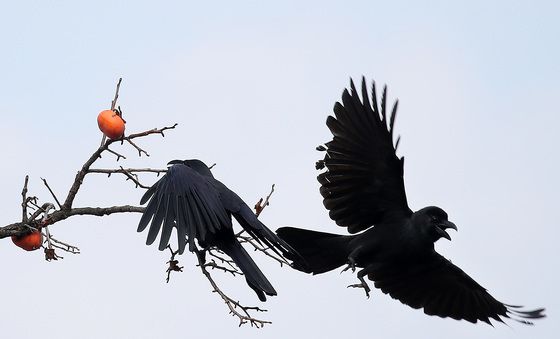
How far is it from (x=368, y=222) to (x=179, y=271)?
1857 millimetres

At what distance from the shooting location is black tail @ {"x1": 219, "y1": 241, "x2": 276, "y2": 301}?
4.60m

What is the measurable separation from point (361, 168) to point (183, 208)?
1459 mm

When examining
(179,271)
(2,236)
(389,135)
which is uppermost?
(389,135)

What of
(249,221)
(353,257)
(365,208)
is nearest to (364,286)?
(353,257)

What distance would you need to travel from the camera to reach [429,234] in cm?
576

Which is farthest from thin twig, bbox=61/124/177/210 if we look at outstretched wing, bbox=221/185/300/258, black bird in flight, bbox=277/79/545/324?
black bird in flight, bbox=277/79/545/324

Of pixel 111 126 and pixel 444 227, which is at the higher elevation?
pixel 111 126

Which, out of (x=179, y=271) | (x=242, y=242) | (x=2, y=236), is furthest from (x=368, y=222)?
(x=2, y=236)

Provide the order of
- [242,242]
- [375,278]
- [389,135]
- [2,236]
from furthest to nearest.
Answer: [375,278] < [389,135] < [242,242] < [2,236]

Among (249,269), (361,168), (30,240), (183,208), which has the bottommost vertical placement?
(249,269)

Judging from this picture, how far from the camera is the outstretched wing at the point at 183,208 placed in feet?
14.9

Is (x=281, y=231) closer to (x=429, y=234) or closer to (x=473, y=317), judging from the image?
(x=429, y=234)

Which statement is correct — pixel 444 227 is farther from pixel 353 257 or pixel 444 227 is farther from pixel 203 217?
pixel 203 217

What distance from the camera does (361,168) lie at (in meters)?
5.85
